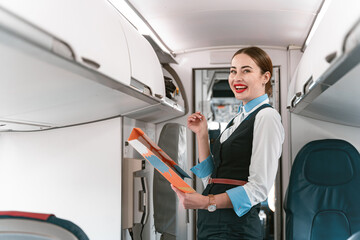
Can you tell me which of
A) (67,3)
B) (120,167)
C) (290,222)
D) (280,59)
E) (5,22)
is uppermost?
(280,59)

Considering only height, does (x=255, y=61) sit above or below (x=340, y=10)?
below

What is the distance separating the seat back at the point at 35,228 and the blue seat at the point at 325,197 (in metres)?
2.19

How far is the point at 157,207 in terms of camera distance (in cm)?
305

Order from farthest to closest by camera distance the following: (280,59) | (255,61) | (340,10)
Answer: (280,59) < (255,61) < (340,10)

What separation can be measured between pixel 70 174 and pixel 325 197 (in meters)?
2.03

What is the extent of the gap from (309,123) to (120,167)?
2006 millimetres

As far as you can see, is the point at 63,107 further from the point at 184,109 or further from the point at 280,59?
the point at 280,59

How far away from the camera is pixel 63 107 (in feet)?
6.21

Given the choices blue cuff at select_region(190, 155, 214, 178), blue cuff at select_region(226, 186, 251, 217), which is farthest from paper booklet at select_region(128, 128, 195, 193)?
blue cuff at select_region(190, 155, 214, 178)

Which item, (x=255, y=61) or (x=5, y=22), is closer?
(x=5, y=22)

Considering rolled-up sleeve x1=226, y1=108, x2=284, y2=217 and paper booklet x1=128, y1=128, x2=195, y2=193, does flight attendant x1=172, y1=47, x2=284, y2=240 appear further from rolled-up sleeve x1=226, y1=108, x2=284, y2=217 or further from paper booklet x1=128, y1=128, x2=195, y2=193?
paper booklet x1=128, y1=128, x2=195, y2=193

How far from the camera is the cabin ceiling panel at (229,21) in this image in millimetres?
2367

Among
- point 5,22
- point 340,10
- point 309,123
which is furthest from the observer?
point 309,123

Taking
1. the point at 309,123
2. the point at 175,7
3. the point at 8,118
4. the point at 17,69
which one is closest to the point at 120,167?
the point at 8,118
